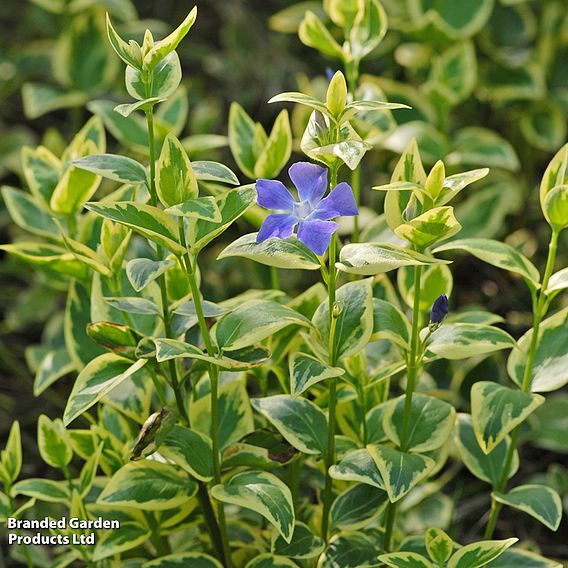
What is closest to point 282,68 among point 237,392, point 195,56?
point 195,56

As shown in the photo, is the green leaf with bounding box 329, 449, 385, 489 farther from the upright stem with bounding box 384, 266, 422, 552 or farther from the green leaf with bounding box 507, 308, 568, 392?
the green leaf with bounding box 507, 308, 568, 392

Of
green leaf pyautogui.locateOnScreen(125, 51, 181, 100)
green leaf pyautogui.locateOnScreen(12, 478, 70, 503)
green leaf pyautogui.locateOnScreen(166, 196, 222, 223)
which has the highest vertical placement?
green leaf pyautogui.locateOnScreen(125, 51, 181, 100)

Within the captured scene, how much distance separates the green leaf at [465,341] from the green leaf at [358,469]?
0.15 meters

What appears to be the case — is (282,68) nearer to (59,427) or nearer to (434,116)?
(434,116)

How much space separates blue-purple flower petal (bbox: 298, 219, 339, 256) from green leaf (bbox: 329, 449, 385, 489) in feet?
0.97

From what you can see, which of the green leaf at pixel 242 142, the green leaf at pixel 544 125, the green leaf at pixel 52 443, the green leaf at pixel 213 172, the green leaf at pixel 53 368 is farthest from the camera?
the green leaf at pixel 544 125

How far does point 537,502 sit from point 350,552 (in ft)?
0.79

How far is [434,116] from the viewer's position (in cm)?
204

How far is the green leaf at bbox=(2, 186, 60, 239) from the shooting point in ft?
4.75

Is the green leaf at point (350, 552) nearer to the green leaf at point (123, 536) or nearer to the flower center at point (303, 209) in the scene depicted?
the green leaf at point (123, 536)

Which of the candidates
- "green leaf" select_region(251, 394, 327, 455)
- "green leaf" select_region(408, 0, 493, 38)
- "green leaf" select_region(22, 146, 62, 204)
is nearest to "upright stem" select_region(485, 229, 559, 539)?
"green leaf" select_region(251, 394, 327, 455)

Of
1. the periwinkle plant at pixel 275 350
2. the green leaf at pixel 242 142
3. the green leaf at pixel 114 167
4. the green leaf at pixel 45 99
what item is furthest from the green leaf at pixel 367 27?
the green leaf at pixel 45 99

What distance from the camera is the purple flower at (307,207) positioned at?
879 millimetres

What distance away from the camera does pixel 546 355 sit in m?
1.14
